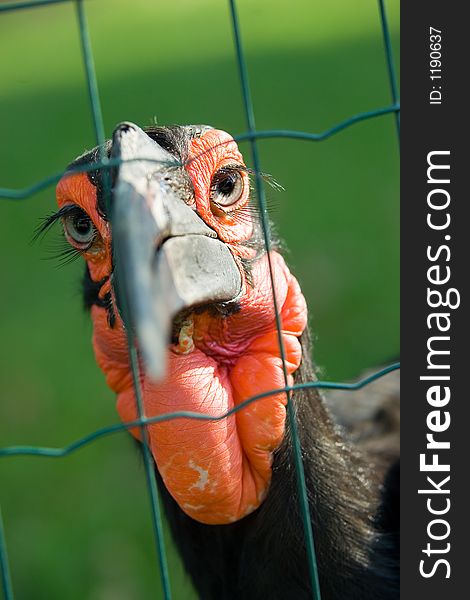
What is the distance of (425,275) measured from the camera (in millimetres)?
1272

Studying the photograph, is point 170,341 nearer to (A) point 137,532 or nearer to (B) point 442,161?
(B) point 442,161

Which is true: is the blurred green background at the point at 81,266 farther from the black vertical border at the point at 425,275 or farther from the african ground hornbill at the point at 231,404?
the black vertical border at the point at 425,275

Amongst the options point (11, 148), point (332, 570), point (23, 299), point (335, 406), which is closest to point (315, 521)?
point (332, 570)

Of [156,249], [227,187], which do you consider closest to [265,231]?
[156,249]

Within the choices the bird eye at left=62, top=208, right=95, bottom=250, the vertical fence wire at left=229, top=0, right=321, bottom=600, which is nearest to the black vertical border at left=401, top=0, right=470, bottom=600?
the vertical fence wire at left=229, top=0, right=321, bottom=600

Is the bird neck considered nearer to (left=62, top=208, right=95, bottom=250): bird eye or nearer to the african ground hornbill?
the african ground hornbill

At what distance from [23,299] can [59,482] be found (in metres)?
1.24

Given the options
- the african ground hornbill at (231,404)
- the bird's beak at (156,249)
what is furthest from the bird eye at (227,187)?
the bird's beak at (156,249)

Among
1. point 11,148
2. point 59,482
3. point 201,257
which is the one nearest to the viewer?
point 201,257

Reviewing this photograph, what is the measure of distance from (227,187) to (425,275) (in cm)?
35

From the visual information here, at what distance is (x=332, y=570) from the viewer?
153 centimetres

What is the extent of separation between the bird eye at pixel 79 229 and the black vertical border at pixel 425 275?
18.2 inches

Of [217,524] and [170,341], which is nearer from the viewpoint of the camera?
[170,341]

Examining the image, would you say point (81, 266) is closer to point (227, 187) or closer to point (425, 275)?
point (227, 187)
